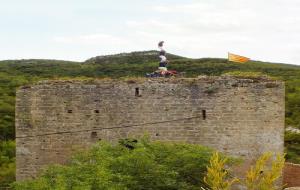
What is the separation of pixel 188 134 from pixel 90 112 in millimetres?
2586

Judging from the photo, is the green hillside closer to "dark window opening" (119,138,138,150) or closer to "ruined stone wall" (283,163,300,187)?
"ruined stone wall" (283,163,300,187)

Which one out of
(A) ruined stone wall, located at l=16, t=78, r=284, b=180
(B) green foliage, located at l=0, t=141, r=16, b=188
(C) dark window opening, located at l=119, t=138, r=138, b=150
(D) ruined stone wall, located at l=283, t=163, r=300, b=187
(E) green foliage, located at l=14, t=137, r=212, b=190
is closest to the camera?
(E) green foliage, located at l=14, t=137, r=212, b=190

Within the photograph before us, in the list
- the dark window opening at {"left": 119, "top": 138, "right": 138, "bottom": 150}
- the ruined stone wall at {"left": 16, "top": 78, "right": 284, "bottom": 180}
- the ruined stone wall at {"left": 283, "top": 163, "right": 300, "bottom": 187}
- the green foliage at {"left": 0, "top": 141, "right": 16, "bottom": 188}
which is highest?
the ruined stone wall at {"left": 16, "top": 78, "right": 284, "bottom": 180}

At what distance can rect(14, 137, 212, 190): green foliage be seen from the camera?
1273 centimetres

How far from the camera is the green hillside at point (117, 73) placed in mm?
32244

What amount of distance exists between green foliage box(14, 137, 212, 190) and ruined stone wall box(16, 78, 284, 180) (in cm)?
116

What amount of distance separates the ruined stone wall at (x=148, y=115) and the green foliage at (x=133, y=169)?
3.80 ft

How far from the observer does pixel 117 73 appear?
6100cm

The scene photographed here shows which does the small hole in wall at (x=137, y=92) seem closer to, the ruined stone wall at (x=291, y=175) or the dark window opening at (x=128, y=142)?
the dark window opening at (x=128, y=142)

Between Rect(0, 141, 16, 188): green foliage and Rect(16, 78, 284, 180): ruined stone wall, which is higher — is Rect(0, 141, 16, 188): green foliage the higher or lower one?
the lower one

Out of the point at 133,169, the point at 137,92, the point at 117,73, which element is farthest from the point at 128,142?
the point at 117,73

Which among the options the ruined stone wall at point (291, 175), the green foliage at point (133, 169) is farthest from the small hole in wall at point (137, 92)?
the ruined stone wall at point (291, 175)

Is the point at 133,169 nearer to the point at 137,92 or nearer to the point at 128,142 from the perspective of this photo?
the point at 128,142

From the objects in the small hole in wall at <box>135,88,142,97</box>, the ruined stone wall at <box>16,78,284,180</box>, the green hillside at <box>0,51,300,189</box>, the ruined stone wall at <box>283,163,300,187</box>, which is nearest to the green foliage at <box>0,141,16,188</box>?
the green hillside at <box>0,51,300,189</box>
